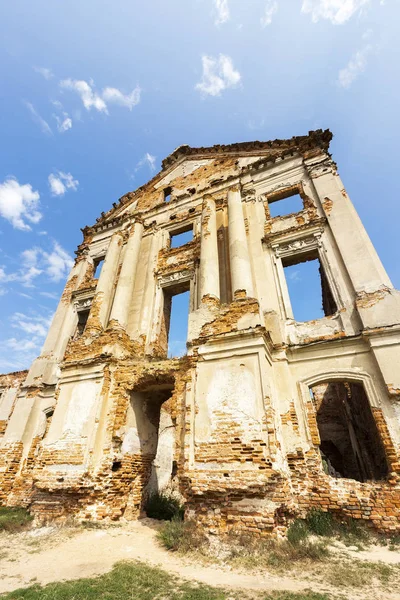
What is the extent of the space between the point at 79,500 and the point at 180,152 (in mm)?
16401

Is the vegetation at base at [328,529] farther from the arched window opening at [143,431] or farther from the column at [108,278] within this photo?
the column at [108,278]

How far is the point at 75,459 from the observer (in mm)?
7438

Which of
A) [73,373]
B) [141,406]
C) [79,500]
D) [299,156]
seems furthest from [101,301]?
[299,156]

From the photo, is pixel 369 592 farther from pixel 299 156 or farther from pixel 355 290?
pixel 299 156

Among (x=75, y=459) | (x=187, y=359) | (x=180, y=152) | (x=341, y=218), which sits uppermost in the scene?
(x=180, y=152)

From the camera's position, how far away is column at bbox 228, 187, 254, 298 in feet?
28.2

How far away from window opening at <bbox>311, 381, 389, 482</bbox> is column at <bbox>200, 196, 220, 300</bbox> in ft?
16.1

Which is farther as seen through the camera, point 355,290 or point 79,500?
point 355,290

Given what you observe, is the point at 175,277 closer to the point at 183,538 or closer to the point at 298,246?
the point at 298,246

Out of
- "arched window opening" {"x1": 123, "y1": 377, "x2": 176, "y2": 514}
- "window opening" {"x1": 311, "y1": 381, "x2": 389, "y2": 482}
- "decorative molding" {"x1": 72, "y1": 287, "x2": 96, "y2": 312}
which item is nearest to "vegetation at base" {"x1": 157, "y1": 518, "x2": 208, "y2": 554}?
"arched window opening" {"x1": 123, "y1": 377, "x2": 176, "y2": 514}

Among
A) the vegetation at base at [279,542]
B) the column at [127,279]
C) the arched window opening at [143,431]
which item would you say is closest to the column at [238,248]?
the arched window opening at [143,431]

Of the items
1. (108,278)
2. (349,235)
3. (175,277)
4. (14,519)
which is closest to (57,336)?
(108,278)

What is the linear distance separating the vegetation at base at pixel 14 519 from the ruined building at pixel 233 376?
0.34 m

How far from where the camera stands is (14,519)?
7.28m
